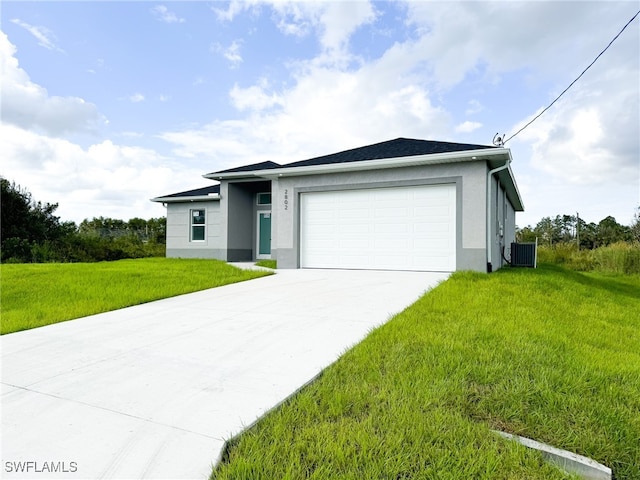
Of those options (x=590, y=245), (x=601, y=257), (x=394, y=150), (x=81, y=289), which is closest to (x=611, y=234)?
(x=590, y=245)

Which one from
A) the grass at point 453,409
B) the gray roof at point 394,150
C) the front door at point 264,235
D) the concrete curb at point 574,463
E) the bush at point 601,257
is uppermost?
the gray roof at point 394,150

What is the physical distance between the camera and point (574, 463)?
1843mm

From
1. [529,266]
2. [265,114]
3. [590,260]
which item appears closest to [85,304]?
[265,114]

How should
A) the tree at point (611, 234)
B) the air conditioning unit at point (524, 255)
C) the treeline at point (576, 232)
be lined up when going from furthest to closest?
1. the treeline at point (576, 232)
2. the tree at point (611, 234)
3. the air conditioning unit at point (524, 255)

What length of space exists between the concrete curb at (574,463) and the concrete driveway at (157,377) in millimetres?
1606

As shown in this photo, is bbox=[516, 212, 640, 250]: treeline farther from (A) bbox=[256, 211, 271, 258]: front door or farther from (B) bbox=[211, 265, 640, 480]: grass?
(B) bbox=[211, 265, 640, 480]: grass

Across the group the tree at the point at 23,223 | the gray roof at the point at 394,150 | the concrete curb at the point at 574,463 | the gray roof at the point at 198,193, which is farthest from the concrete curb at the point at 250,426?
the tree at the point at 23,223

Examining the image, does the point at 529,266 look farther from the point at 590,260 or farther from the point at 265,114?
the point at 265,114

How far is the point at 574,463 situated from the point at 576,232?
3315cm

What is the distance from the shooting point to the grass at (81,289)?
5.19 meters

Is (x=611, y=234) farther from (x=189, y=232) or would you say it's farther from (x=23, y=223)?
(x=23, y=223)

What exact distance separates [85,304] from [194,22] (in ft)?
26.6

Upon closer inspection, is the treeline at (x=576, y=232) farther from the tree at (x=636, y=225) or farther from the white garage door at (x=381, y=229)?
the white garage door at (x=381, y=229)

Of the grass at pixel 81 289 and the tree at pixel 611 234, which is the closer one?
the grass at pixel 81 289
